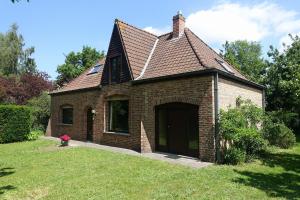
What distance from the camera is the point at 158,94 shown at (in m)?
13.8


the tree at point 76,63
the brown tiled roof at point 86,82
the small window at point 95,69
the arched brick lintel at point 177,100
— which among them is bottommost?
the arched brick lintel at point 177,100

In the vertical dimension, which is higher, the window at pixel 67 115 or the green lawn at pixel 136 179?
the window at pixel 67 115

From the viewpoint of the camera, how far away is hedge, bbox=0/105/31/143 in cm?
1950

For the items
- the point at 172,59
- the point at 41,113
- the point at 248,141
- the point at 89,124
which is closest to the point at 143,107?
the point at 172,59

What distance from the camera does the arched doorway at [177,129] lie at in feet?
41.8

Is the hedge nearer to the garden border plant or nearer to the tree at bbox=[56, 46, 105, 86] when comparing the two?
the garden border plant

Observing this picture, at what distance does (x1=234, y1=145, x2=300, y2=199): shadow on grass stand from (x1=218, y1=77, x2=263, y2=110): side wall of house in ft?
10.3

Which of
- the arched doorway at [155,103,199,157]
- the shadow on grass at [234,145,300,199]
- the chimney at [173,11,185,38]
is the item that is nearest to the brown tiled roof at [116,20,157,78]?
the chimney at [173,11,185,38]

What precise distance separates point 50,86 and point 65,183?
3065cm

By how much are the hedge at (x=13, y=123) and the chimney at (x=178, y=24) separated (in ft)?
42.3

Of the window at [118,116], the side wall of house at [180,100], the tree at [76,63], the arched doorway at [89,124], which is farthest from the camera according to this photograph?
the tree at [76,63]

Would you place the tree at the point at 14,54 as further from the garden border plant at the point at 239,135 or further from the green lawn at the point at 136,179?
the garden border plant at the point at 239,135

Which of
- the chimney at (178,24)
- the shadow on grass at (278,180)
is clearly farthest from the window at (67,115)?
the shadow on grass at (278,180)

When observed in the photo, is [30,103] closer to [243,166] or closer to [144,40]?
[144,40]
